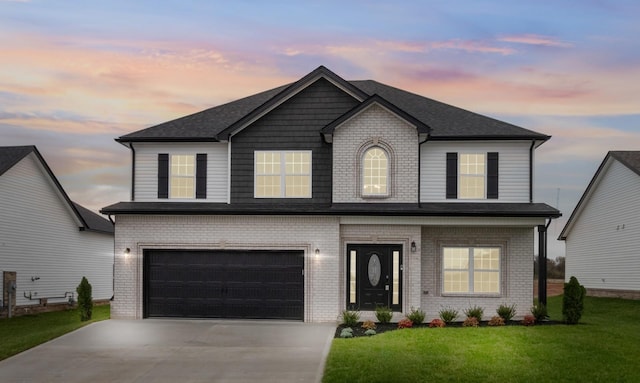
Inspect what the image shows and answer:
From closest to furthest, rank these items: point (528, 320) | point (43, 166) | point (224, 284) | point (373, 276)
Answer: point (528, 320)
point (373, 276)
point (224, 284)
point (43, 166)

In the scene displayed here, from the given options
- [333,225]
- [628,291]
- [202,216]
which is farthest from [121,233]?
[628,291]

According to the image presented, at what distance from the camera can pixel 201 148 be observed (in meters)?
27.1

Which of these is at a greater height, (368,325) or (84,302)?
(84,302)

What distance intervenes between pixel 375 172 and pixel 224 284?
6.70 metres

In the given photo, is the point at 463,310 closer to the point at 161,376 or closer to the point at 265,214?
the point at 265,214

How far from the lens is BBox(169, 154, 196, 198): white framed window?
27.1 meters

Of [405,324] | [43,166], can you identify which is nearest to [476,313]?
[405,324]

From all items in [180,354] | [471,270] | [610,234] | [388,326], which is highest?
[610,234]

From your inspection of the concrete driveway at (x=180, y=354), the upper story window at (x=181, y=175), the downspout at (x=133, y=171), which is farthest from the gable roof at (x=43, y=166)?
the concrete driveway at (x=180, y=354)

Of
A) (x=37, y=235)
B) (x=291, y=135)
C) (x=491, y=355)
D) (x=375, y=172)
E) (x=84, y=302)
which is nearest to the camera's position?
(x=491, y=355)

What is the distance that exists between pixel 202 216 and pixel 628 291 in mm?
23280

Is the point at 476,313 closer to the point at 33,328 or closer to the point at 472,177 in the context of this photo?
the point at 472,177

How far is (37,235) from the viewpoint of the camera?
34688mm

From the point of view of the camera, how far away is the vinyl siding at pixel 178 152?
26875mm
